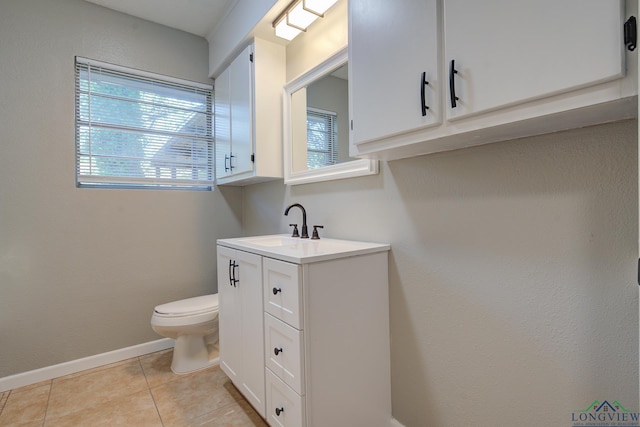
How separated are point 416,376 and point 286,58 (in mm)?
2153

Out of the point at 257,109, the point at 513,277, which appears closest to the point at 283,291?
the point at 513,277

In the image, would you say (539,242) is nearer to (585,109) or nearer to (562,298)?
(562,298)

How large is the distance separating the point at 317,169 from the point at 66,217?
1.80 metres

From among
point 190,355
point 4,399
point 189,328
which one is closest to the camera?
point 4,399

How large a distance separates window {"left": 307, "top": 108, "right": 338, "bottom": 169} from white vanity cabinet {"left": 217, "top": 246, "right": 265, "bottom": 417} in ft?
2.49

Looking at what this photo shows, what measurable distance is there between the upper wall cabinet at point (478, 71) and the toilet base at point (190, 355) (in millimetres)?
1826

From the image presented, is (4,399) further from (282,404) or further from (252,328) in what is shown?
(282,404)

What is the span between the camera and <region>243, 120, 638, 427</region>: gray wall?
0.87 m

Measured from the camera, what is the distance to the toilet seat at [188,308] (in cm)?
204

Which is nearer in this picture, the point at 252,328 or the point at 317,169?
the point at 252,328

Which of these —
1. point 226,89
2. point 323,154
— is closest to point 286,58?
point 226,89

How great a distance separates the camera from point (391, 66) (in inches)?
43.6

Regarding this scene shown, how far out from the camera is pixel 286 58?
2.23 metres

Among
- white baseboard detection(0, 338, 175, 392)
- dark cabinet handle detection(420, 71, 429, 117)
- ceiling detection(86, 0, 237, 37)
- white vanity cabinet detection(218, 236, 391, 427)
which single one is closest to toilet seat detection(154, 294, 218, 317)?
white baseboard detection(0, 338, 175, 392)
